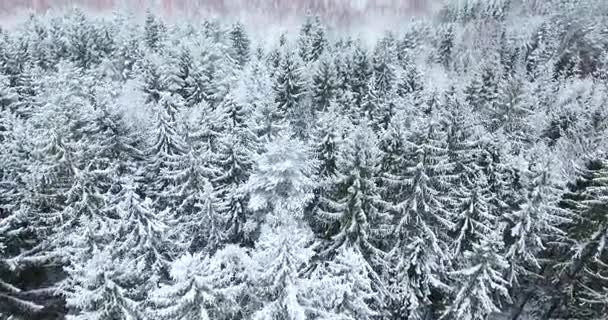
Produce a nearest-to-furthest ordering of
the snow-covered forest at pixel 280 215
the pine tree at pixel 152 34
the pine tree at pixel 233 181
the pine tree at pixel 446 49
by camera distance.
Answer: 1. the snow-covered forest at pixel 280 215
2. the pine tree at pixel 233 181
3. the pine tree at pixel 152 34
4. the pine tree at pixel 446 49

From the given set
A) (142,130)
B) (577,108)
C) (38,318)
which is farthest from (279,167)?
(577,108)

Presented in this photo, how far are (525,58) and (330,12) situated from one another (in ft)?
220

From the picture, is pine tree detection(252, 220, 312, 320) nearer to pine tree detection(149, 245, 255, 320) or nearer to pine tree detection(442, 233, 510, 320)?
pine tree detection(149, 245, 255, 320)

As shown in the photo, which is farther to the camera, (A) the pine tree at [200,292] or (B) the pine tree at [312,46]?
(B) the pine tree at [312,46]

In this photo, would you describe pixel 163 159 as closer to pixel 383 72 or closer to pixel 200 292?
pixel 200 292

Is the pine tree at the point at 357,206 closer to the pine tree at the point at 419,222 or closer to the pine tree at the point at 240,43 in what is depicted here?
the pine tree at the point at 419,222

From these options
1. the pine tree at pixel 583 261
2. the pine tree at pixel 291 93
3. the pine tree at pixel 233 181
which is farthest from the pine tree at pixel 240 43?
the pine tree at pixel 583 261

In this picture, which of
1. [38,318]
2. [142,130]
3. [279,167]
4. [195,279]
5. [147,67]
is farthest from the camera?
[147,67]

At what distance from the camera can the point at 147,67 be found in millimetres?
31844

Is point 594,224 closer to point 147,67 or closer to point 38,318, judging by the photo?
point 38,318

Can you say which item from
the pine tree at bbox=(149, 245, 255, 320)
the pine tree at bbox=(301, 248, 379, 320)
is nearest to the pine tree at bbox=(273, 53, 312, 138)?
the pine tree at bbox=(301, 248, 379, 320)

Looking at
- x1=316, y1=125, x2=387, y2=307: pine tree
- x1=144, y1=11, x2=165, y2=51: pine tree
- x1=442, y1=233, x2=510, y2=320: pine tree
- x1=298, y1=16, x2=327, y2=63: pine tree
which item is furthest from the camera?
x1=298, y1=16, x2=327, y2=63: pine tree

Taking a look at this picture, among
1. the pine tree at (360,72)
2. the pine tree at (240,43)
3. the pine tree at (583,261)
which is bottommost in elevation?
the pine tree at (583,261)

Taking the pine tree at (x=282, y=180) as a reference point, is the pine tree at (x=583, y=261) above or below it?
below
